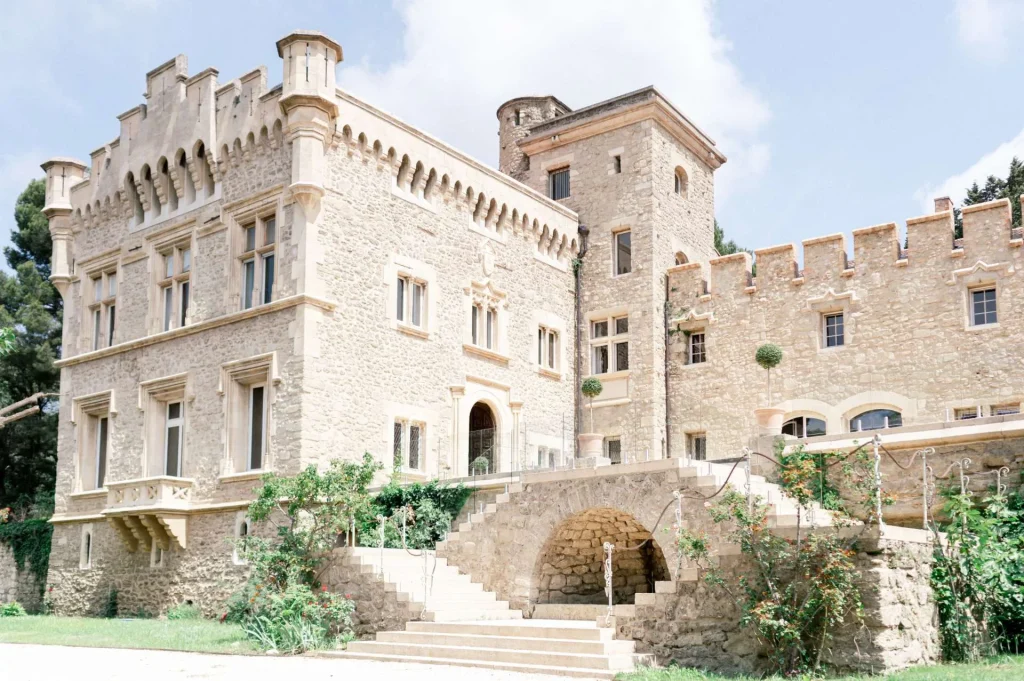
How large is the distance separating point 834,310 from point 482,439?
7.86 m

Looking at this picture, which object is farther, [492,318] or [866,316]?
[492,318]

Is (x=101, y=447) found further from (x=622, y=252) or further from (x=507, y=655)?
(x=507, y=655)

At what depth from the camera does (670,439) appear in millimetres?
24141

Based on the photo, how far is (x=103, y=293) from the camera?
24.2 meters

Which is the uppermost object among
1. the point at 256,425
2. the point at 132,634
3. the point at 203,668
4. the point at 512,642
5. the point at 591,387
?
the point at 591,387

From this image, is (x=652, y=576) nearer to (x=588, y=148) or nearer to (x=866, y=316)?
(x=866, y=316)

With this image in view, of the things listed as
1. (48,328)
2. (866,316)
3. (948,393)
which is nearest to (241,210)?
(866,316)

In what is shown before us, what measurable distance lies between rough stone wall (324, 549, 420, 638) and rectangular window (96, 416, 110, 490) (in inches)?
388

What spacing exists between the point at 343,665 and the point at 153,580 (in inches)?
398

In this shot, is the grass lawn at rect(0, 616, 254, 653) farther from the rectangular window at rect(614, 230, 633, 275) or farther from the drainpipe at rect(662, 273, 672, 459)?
the rectangular window at rect(614, 230, 633, 275)

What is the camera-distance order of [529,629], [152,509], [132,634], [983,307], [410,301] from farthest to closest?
1. [410,301]
2. [983,307]
3. [152,509]
4. [132,634]
5. [529,629]

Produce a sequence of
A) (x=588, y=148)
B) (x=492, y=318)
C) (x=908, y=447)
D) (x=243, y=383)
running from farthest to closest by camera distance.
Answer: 1. (x=588, y=148)
2. (x=492, y=318)
3. (x=243, y=383)
4. (x=908, y=447)

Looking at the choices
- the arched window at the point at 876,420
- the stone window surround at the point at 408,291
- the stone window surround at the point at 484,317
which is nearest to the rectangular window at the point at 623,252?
the stone window surround at the point at 484,317

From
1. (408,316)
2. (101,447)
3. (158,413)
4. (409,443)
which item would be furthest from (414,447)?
(101,447)
